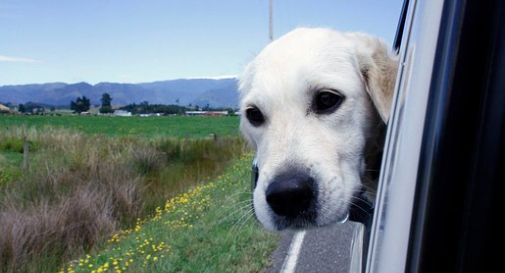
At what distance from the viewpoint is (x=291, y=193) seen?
2078mm

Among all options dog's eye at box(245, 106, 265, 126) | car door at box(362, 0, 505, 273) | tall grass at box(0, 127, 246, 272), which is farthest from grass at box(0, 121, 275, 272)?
car door at box(362, 0, 505, 273)

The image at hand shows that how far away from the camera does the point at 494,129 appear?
108 centimetres

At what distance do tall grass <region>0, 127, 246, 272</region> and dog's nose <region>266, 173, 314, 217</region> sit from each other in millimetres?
4851

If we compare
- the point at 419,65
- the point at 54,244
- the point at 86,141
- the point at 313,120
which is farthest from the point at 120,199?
the point at 419,65

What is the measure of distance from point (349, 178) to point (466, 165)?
108 centimetres

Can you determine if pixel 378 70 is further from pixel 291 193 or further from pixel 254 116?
pixel 291 193

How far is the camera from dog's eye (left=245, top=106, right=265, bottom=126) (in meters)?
2.65

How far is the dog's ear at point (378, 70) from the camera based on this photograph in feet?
7.67

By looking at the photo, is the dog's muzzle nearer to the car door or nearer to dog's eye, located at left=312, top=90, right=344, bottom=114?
dog's eye, located at left=312, top=90, right=344, bottom=114

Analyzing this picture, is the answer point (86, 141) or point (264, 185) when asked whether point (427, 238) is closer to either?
point (264, 185)

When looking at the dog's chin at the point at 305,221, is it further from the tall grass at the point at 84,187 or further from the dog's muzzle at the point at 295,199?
the tall grass at the point at 84,187

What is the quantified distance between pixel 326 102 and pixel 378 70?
26cm

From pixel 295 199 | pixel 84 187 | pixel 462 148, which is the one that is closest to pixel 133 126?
pixel 84 187

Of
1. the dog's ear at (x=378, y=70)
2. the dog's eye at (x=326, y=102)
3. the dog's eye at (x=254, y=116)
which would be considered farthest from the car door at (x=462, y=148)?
the dog's eye at (x=254, y=116)
